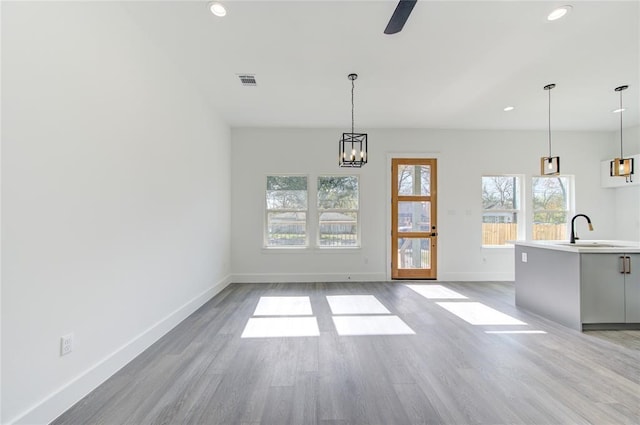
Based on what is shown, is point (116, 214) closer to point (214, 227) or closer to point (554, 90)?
point (214, 227)

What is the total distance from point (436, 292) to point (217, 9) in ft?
15.8

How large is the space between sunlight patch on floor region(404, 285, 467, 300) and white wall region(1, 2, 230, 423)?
3.73m

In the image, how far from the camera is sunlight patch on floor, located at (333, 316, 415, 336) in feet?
9.79

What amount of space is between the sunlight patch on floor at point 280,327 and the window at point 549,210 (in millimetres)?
5254

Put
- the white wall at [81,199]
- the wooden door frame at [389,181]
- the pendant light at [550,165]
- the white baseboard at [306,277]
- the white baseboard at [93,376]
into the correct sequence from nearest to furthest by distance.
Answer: the white wall at [81,199], the white baseboard at [93,376], the pendant light at [550,165], the white baseboard at [306,277], the wooden door frame at [389,181]

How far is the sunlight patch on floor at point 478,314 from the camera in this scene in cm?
329

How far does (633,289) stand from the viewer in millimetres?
3061

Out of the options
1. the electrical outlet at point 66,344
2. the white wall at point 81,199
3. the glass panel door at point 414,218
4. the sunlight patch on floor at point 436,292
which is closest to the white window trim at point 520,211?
the glass panel door at point 414,218

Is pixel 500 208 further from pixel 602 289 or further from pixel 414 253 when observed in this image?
pixel 602 289

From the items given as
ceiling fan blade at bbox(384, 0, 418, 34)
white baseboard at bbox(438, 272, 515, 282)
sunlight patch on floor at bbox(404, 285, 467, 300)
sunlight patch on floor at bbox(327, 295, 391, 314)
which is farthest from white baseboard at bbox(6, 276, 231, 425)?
white baseboard at bbox(438, 272, 515, 282)

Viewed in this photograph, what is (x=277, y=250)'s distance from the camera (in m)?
5.32

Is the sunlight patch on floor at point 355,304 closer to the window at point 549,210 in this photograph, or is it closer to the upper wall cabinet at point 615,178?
the window at point 549,210

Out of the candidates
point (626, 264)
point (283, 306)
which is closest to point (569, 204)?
point (626, 264)

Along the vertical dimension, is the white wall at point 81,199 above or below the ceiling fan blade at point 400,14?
below
